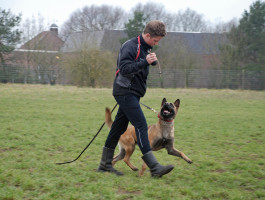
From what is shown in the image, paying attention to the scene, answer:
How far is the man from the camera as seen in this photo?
3605 millimetres

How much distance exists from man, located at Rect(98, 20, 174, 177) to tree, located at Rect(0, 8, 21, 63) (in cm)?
2446

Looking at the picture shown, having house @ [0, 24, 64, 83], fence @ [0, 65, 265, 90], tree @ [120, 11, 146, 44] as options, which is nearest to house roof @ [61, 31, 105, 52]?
house @ [0, 24, 64, 83]

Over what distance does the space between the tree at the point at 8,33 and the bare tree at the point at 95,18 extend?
18.1 meters

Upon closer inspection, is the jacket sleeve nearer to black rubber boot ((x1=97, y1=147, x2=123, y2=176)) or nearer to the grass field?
black rubber boot ((x1=97, y1=147, x2=123, y2=176))

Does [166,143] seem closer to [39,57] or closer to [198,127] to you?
[198,127]

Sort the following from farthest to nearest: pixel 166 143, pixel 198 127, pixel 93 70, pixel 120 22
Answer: pixel 120 22
pixel 93 70
pixel 198 127
pixel 166 143

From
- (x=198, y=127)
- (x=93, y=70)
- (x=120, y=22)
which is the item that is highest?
(x=120, y=22)

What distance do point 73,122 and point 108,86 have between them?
1465 centimetres

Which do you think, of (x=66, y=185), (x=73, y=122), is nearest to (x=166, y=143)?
(x=66, y=185)

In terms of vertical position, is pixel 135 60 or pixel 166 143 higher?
pixel 135 60

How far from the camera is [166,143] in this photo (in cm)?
442

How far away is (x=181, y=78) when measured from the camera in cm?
2702

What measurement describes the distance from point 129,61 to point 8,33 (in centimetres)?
2515

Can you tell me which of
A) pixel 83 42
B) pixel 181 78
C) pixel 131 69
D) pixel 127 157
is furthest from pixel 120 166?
pixel 181 78
